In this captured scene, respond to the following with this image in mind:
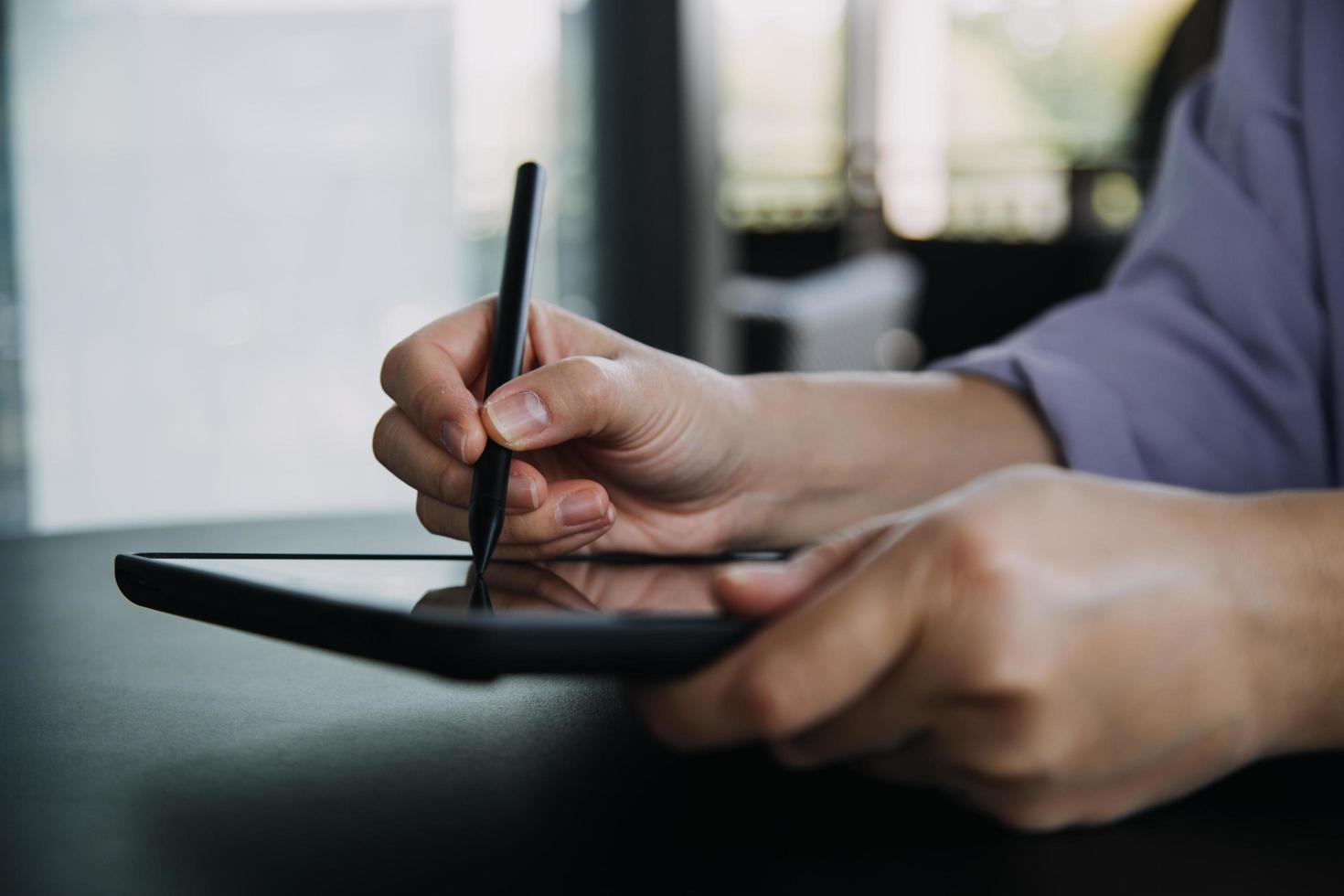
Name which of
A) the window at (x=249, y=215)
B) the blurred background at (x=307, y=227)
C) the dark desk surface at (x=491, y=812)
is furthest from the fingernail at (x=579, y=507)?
the window at (x=249, y=215)

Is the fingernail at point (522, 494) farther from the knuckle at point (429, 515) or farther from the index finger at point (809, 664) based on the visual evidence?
the index finger at point (809, 664)

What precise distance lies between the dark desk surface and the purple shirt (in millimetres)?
349

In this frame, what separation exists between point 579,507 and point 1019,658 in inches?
9.9

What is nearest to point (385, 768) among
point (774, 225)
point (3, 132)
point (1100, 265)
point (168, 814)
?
point (168, 814)

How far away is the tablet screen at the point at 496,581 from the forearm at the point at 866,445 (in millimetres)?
177

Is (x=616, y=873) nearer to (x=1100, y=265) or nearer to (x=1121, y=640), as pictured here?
(x=1121, y=640)

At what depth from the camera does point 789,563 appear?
0.92 ft

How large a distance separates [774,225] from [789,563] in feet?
14.7

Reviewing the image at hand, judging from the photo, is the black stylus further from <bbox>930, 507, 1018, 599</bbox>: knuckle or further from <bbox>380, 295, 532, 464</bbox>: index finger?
<bbox>930, 507, 1018, 599</bbox>: knuckle

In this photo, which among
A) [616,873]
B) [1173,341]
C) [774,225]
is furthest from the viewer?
[774,225]

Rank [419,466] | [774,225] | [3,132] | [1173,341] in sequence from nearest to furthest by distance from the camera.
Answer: [419,466] < [1173,341] < [3,132] < [774,225]

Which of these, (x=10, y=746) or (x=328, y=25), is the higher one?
(x=328, y=25)

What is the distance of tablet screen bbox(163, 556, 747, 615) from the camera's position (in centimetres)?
33

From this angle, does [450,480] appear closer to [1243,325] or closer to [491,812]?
[491,812]
